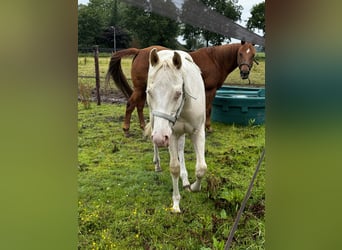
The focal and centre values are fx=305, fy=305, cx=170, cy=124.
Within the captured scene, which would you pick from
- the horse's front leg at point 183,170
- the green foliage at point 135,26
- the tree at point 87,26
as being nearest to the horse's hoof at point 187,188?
the horse's front leg at point 183,170

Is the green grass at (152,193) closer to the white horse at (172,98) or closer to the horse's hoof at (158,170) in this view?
the horse's hoof at (158,170)

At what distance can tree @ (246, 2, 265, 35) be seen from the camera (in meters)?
0.77

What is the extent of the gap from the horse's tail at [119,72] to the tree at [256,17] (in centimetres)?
71

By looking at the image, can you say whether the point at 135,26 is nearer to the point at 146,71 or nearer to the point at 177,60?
the point at 177,60

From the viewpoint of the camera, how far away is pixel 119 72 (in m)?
2.12

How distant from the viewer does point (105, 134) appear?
229cm

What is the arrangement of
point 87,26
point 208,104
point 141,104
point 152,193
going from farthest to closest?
point 208,104 < point 141,104 < point 152,193 < point 87,26

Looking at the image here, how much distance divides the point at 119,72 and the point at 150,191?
0.85 m

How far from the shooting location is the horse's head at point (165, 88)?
126cm

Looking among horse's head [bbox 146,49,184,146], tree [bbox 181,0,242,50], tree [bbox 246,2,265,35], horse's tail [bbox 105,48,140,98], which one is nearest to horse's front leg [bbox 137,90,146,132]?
horse's tail [bbox 105,48,140,98]

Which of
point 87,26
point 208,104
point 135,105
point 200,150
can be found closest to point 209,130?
point 208,104

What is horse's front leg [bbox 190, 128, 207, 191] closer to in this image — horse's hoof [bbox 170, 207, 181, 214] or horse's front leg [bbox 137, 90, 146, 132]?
horse's hoof [bbox 170, 207, 181, 214]

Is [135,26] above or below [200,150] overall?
above
